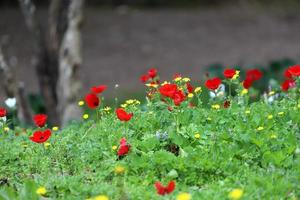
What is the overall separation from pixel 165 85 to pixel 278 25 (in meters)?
9.45

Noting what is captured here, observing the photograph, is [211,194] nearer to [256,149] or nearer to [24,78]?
[256,149]

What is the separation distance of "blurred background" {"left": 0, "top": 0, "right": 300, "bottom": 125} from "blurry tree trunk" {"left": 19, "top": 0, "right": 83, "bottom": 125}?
6.52 ft

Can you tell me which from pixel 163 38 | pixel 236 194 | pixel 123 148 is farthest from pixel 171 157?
pixel 163 38

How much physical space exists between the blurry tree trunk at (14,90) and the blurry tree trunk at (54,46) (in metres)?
0.37

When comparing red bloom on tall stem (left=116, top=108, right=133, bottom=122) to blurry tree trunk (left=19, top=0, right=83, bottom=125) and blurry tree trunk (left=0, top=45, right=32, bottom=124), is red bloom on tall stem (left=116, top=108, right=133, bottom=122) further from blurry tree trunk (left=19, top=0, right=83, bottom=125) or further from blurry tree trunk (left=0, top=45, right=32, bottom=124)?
blurry tree trunk (left=19, top=0, right=83, bottom=125)

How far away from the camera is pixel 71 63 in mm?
Answer: 7570

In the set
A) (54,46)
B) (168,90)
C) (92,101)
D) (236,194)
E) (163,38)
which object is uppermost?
Answer: (163,38)

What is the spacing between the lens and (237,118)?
455 centimetres

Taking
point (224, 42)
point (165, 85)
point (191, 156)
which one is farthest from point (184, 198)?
point (224, 42)

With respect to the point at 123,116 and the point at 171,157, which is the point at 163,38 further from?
the point at 171,157

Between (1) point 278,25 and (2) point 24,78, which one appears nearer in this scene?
(2) point 24,78

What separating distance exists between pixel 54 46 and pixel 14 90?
0.83m

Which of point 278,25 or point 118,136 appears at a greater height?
point 278,25

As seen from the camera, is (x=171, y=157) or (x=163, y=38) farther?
(x=163, y=38)
